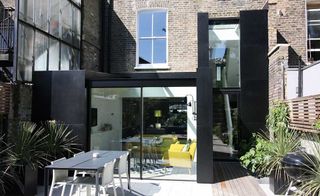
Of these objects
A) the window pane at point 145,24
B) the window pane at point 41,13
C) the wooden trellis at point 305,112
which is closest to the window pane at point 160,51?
the window pane at point 145,24

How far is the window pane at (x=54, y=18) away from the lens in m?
9.95

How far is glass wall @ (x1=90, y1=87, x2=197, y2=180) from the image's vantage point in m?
9.05

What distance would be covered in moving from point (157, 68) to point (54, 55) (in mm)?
3800

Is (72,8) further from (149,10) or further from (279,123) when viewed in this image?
(279,123)

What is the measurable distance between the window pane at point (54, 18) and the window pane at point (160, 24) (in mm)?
3666

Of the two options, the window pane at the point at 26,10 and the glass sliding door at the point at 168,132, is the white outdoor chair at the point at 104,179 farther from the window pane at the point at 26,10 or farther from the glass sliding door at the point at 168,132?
the window pane at the point at 26,10

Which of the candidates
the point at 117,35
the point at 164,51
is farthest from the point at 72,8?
the point at 164,51

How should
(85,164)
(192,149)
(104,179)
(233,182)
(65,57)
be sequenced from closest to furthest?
(104,179) → (85,164) → (233,182) → (192,149) → (65,57)

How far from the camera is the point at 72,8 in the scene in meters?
11.1

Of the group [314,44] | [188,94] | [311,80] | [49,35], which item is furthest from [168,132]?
[314,44]

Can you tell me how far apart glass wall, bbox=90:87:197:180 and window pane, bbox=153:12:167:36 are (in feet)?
13.0

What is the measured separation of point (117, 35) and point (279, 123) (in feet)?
23.0

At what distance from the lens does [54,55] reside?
32.7 feet

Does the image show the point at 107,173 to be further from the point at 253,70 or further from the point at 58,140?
the point at 253,70
